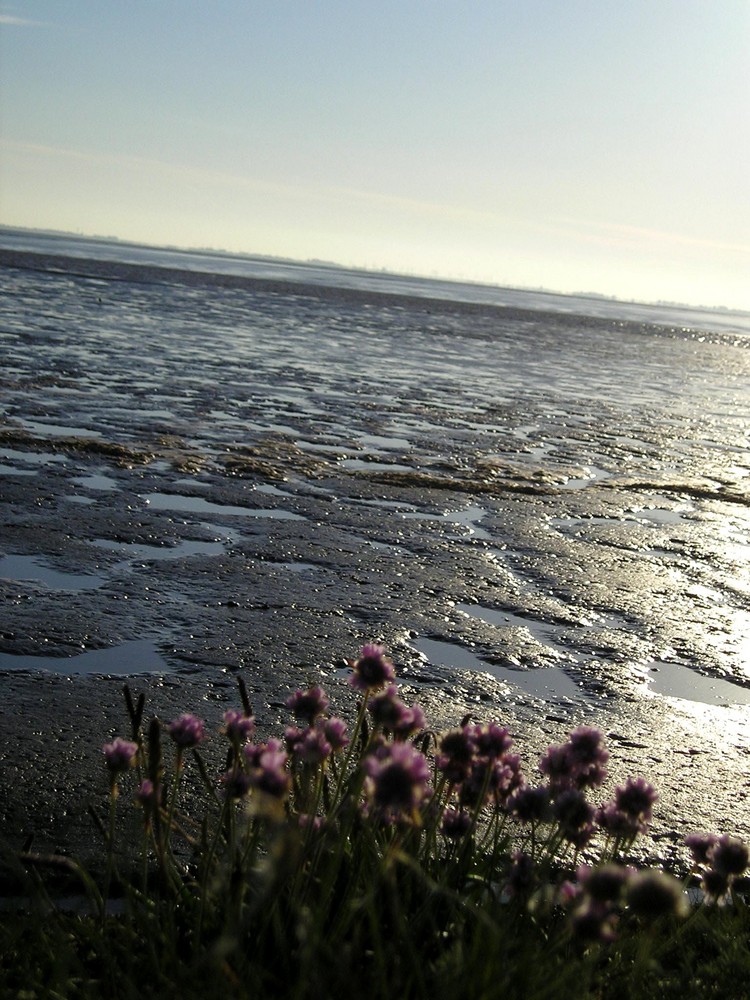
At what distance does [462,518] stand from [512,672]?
3409mm

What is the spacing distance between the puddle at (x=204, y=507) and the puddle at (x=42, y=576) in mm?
1746

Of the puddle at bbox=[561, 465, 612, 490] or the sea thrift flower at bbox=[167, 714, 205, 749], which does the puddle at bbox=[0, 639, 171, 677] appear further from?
the puddle at bbox=[561, 465, 612, 490]

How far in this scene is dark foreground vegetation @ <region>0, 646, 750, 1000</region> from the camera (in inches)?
80.9

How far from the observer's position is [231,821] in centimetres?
250

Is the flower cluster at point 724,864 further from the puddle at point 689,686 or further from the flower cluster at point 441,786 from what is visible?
the puddle at point 689,686

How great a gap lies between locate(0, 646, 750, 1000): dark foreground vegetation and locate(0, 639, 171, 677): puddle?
1770 millimetres

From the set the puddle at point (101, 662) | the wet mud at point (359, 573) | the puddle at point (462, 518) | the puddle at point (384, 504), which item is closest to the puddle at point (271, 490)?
the wet mud at point (359, 573)

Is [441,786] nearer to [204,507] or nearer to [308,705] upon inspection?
[308,705]

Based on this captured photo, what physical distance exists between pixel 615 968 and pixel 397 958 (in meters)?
0.85

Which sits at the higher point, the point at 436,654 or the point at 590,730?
the point at 590,730

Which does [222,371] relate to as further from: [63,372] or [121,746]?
[121,746]

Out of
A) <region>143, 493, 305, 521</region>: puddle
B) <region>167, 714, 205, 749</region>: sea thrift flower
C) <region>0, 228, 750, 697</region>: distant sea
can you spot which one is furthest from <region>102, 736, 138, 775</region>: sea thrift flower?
<region>143, 493, 305, 521</region>: puddle

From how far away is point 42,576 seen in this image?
6.25 metres

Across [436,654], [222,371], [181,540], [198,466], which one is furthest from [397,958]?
[222,371]
